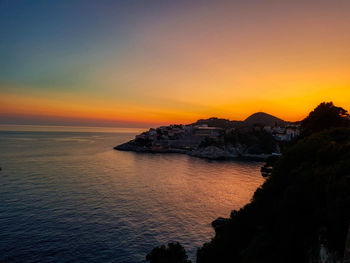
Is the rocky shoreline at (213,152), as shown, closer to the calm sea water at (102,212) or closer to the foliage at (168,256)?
the calm sea water at (102,212)

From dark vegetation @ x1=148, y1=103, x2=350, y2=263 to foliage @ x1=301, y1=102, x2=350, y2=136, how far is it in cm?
816

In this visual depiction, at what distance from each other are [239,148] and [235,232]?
97.5 metres

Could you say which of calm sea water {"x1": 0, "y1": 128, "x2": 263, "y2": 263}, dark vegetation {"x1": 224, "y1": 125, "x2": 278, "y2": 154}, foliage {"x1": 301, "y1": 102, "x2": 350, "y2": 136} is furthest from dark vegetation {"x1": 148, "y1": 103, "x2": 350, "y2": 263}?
dark vegetation {"x1": 224, "y1": 125, "x2": 278, "y2": 154}

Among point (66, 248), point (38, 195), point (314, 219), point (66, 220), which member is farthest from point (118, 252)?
point (38, 195)

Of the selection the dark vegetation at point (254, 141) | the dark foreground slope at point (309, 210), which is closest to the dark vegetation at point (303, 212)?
the dark foreground slope at point (309, 210)

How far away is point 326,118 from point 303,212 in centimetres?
1539

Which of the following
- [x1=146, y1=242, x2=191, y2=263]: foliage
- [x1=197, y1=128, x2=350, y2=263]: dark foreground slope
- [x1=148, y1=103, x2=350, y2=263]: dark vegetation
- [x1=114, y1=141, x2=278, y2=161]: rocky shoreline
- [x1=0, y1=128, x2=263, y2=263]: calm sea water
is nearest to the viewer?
[x1=197, y1=128, x2=350, y2=263]: dark foreground slope

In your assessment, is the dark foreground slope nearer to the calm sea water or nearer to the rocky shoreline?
the calm sea water

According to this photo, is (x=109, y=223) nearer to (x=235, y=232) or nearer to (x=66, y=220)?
(x=66, y=220)

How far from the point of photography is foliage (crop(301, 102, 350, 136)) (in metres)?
19.2

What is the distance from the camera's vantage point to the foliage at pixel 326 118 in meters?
19.2

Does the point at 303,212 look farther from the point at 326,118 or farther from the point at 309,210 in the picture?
the point at 326,118

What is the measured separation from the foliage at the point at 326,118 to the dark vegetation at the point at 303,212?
8160 mm

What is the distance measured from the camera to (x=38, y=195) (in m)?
33.2
